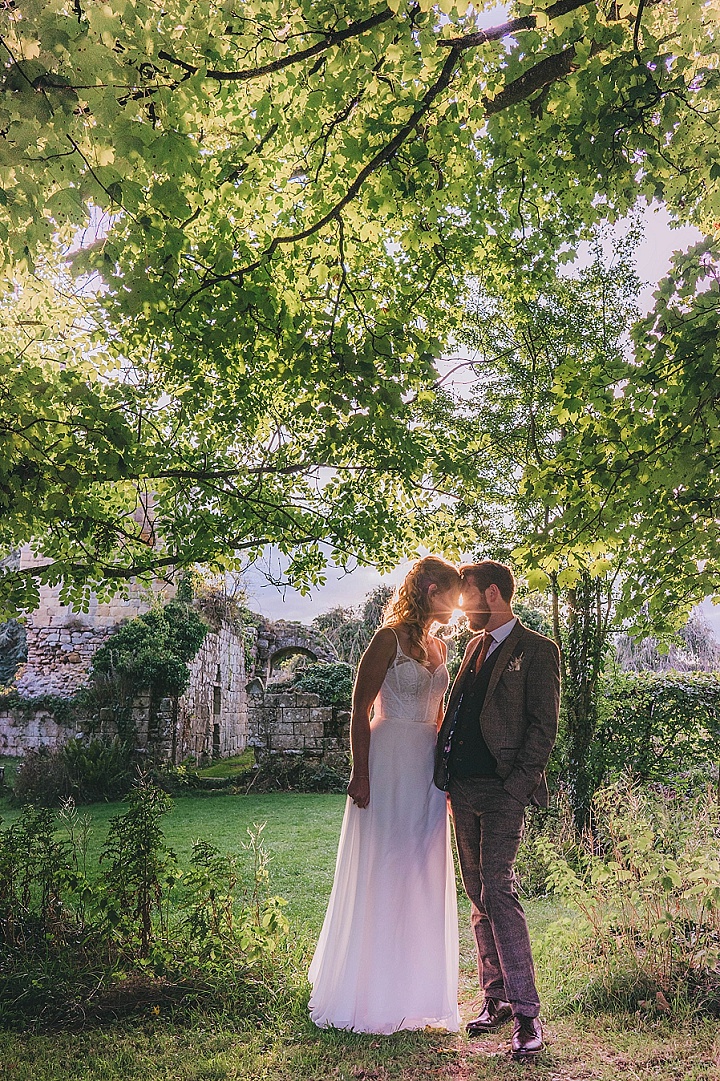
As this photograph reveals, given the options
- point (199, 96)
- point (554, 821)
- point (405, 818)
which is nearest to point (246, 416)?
point (199, 96)

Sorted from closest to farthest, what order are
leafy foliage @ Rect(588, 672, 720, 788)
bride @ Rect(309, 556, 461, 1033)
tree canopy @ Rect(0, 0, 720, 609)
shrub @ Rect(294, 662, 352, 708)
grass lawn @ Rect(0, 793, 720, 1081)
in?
tree canopy @ Rect(0, 0, 720, 609) → grass lawn @ Rect(0, 793, 720, 1081) → bride @ Rect(309, 556, 461, 1033) → leafy foliage @ Rect(588, 672, 720, 788) → shrub @ Rect(294, 662, 352, 708)

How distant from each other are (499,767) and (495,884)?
0.53m

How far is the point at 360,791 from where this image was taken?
4133 mm

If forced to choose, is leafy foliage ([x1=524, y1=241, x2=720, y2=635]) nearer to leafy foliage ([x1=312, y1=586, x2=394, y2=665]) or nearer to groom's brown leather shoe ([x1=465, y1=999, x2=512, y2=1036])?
groom's brown leather shoe ([x1=465, y1=999, x2=512, y2=1036])

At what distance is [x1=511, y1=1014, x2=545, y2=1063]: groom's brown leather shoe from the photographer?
11.9 ft

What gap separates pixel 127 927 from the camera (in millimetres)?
4598

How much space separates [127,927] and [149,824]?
55 cm

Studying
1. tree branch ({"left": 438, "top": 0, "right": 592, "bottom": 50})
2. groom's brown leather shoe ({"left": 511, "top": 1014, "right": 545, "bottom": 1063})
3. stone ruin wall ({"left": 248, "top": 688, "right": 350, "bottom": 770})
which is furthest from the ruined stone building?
tree branch ({"left": 438, "top": 0, "right": 592, "bottom": 50})

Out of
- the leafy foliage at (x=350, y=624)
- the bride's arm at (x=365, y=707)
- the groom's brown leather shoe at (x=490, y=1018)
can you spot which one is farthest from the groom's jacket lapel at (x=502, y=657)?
the leafy foliage at (x=350, y=624)

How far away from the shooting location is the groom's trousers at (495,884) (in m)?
3.72

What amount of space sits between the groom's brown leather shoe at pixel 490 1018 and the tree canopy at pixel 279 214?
290cm

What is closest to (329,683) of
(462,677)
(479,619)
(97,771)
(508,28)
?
(97,771)

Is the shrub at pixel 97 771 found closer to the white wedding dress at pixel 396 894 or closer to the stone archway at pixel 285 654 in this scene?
the stone archway at pixel 285 654

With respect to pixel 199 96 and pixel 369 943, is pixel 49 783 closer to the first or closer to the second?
pixel 369 943
